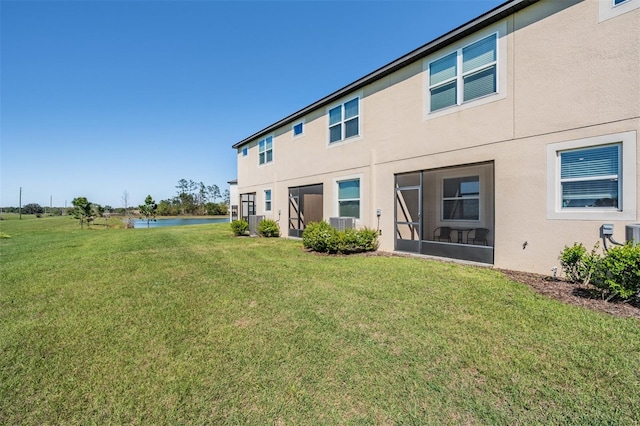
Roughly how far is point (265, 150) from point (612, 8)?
1454cm

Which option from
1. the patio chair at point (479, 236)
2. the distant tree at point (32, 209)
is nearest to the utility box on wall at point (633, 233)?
the patio chair at point (479, 236)

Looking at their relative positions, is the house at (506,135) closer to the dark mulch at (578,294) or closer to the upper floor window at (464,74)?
the upper floor window at (464,74)

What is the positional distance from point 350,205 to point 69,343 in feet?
30.0

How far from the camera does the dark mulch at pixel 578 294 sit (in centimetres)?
410

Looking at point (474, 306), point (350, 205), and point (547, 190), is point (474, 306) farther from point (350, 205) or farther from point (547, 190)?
point (350, 205)

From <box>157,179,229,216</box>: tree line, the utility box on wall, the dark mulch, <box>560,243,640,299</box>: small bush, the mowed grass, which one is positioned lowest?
the mowed grass

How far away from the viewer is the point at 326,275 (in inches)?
255

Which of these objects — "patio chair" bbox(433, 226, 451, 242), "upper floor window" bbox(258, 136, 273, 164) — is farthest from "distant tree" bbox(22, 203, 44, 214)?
"patio chair" bbox(433, 226, 451, 242)

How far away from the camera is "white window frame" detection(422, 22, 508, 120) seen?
672 centimetres

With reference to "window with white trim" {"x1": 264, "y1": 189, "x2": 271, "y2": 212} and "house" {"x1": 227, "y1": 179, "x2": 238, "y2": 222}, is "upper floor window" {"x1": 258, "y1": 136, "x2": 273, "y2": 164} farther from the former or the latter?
"house" {"x1": 227, "y1": 179, "x2": 238, "y2": 222}

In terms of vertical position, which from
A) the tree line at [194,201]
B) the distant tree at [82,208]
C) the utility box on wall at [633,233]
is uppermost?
the tree line at [194,201]

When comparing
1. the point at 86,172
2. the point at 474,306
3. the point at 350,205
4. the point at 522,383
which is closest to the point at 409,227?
the point at 350,205

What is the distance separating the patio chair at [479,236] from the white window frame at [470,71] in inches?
175

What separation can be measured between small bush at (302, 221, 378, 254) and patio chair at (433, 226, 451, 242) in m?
3.01
